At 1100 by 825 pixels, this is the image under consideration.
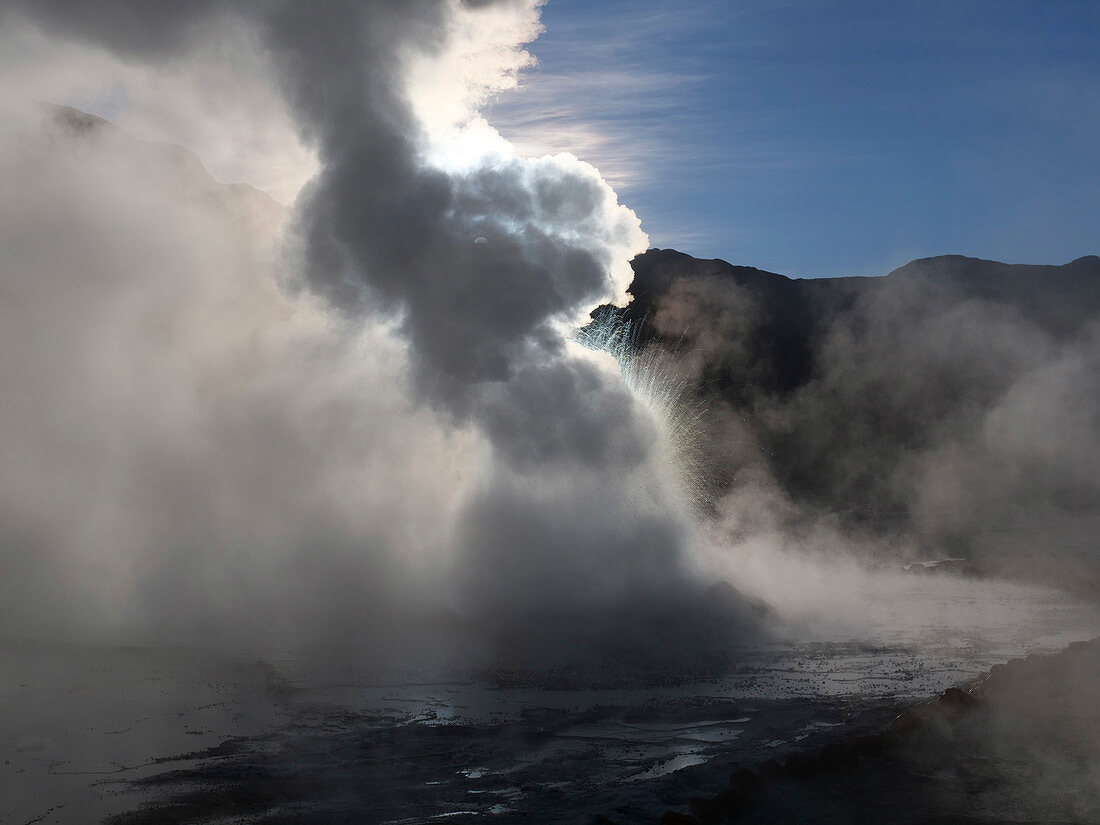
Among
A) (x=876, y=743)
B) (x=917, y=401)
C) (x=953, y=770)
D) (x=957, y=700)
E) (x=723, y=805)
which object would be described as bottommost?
(x=723, y=805)

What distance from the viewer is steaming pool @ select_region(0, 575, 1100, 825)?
38.6ft

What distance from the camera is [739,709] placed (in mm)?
16062

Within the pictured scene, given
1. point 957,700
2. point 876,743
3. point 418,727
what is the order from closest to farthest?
1. point 876,743
2. point 418,727
3. point 957,700

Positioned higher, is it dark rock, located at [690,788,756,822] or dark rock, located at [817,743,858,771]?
dark rock, located at [817,743,858,771]

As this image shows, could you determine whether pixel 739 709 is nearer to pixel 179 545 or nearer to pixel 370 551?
pixel 370 551

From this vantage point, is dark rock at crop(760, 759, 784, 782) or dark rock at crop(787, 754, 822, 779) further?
dark rock at crop(787, 754, 822, 779)

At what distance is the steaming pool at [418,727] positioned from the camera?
11766mm

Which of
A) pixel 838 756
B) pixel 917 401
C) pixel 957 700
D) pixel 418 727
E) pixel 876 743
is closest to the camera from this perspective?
pixel 838 756

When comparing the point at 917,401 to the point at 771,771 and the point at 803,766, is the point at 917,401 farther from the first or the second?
the point at 771,771

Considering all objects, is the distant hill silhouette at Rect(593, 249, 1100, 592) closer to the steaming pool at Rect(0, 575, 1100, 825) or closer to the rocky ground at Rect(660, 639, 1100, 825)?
the rocky ground at Rect(660, 639, 1100, 825)

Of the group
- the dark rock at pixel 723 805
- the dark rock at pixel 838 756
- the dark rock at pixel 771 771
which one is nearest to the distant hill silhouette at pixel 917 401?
the dark rock at pixel 838 756

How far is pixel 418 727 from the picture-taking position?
593 inches

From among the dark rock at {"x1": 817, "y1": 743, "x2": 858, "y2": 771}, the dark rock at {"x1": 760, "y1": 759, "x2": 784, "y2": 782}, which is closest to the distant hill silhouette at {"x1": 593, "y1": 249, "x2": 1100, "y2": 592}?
the dark rock at {"x1": 817, "y1": 743, "x2": 858, "y2": 771}

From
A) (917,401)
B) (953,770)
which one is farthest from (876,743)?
(917,401)
